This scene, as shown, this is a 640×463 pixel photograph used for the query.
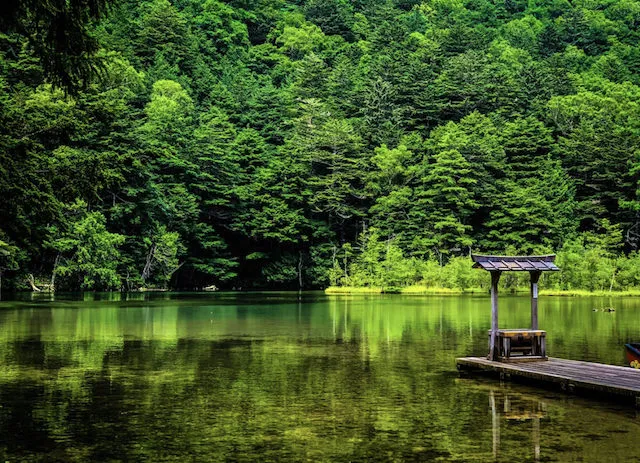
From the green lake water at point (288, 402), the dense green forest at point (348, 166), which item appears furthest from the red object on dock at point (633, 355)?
the dense green forest at point (348, 166)

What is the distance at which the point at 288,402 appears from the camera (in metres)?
11.8

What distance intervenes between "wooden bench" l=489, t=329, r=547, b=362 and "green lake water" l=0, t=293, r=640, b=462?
1.14 m

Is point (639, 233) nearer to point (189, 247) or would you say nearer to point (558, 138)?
point (558, 138)

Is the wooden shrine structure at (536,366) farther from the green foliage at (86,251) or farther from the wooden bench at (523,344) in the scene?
the green foliage at (86,251)

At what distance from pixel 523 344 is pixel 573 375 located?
2.40 m

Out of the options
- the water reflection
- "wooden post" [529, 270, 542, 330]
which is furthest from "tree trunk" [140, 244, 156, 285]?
the water reflection

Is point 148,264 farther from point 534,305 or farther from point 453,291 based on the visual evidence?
point 534,305

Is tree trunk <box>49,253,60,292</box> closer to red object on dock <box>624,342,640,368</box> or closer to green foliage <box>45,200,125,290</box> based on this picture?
green foliage <box>45,200,125,290</box>

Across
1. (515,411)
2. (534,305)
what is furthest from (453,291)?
(515,411)

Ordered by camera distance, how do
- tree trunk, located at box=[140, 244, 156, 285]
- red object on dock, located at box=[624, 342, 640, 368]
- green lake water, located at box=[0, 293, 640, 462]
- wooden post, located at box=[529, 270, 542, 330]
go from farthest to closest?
tree trunk, located at box=[140, 244, 156, 285], wooden post, located at box=[529, 270, 542, 330], red object on dock, located at box=[624, 342, 640, 368], green lake water, located at box=[0, 293, 640, 462]

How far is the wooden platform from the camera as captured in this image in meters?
11.8

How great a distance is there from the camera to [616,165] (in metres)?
67.4

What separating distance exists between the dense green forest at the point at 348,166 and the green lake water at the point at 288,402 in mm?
24062

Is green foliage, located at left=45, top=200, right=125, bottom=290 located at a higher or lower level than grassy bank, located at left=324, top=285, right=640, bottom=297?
higher
